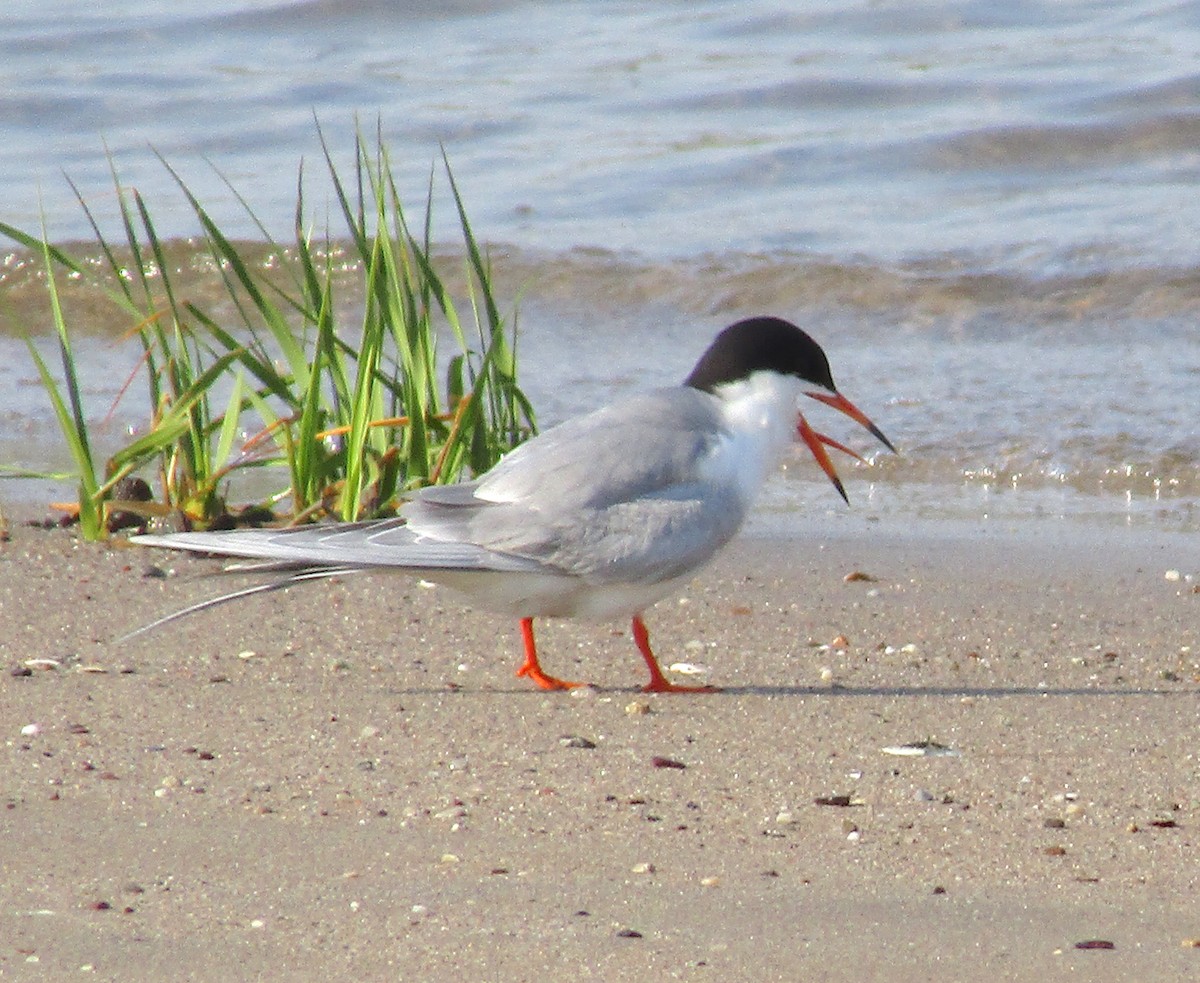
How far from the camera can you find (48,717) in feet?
11.1

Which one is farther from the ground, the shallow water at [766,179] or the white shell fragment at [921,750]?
the shallow water at [766,179]

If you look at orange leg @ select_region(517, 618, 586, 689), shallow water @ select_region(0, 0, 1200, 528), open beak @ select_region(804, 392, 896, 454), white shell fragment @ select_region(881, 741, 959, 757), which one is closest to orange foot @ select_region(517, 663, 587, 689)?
orange leg @ select_region(517, 618, 586, 689)

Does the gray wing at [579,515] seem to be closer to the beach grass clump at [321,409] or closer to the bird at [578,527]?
the bird at [578,527]

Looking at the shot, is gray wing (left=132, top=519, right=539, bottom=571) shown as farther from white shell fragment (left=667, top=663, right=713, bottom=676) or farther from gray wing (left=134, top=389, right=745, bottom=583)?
white shell fragment (left=667, top=663, right=713, bottom=676)

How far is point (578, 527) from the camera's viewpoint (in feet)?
12.2

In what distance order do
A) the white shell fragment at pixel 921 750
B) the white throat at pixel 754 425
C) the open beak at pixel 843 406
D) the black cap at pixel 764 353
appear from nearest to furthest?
the white shell fragment at pixel 921 750, the white throat at pixel 754 425, the black cap at pixel 764 353, the open beak at pixel 843 406

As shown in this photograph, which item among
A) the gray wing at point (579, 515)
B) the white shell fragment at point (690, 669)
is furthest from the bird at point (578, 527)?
the white shell fragment at point (690, 669)

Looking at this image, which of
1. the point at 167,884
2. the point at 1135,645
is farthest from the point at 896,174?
the point at 167,884

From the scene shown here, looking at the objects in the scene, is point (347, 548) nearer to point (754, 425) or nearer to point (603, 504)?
point (603, 504)

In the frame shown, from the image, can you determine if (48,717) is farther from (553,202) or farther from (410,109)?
(410,109)

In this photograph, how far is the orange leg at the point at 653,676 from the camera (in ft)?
12.2

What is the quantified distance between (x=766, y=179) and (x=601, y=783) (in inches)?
290

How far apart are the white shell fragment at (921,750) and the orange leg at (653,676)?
515mm

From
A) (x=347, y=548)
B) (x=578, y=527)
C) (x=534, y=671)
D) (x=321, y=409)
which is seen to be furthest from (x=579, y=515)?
(x=321, y=409)
